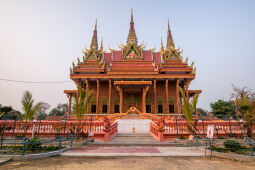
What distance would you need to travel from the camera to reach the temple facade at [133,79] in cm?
2033

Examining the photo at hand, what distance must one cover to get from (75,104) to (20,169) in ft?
14.3

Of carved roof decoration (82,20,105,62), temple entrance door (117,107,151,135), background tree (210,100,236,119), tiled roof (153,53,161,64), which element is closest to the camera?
temple entrance door (117,107,151,135)

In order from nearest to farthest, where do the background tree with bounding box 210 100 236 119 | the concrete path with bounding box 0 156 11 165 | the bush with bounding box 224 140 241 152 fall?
1. the concrete path with bounding box 0 156 11 165
2. the bush with bounding box 224 140 241 152
3. the background tree with bounding box 210 100 236 119

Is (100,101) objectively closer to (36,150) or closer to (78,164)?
(36,150)

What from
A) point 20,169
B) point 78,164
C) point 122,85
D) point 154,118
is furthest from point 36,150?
point 122,85

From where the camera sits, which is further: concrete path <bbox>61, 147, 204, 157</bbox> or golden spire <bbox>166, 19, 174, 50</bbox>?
golden spire <bbox>166, 19, 174, 50</bbox>

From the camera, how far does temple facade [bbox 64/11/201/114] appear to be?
2033 centimetres

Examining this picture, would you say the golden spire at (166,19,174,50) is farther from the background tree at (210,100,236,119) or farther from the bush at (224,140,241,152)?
the bush at (224,140,241,152)

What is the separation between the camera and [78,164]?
12.8ft

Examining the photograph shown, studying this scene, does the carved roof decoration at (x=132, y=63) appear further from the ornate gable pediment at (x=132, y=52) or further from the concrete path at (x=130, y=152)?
the concrete path at (x=130, y=152)

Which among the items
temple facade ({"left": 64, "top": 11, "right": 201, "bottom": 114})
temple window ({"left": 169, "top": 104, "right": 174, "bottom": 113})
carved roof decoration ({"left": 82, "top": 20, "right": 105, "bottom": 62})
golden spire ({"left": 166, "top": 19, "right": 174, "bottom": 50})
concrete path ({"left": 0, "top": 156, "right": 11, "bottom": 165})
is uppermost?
golden spire ({"left": 166, "top": 19, "right": 174, "bottom": 50})

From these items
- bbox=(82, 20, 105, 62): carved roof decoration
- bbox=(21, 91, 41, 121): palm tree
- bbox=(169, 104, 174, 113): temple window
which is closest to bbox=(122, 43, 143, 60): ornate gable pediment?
bbox=(82, 20, 105, 62): carved roof decoration

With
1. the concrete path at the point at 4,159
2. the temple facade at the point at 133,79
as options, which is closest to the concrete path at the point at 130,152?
the concrete path at the point at 4,159

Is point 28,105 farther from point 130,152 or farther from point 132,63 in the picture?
point 132,63
